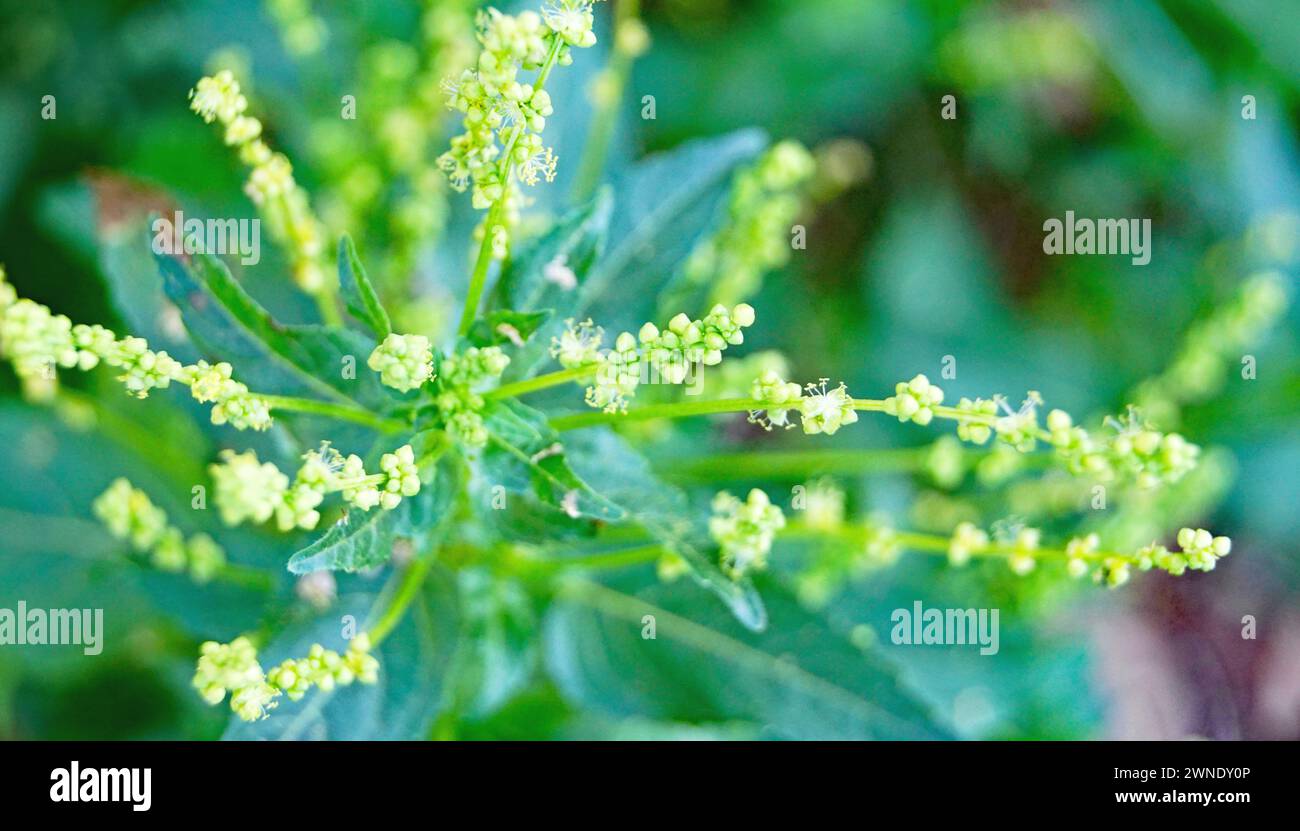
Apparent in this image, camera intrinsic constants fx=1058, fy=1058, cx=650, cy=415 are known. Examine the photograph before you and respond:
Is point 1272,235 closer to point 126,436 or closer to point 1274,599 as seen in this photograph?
point 1274,599

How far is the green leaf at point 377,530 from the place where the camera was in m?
1.35

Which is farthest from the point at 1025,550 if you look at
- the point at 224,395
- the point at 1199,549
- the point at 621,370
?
the point at 224,395

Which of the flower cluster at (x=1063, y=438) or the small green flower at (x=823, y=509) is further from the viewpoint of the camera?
the small green flower at (x=823, y=509)

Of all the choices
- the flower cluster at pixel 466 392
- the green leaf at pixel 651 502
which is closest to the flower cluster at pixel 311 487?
the flower cluster at pixel 466 392

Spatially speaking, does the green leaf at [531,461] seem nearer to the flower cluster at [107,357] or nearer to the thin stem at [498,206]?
the thin stem at [498,206]

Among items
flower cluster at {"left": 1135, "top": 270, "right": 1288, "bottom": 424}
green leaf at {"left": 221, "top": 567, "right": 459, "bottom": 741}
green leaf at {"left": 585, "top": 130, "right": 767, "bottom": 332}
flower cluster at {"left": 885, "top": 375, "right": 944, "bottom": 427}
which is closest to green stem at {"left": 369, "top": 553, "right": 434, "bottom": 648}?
green leaf at {"left": 221, "top": 567, "right": 459, "bottom": 741}

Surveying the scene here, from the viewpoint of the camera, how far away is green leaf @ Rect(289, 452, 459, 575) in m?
1.35

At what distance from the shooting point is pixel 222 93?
5.07 ft

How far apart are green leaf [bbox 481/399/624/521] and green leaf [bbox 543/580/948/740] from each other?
2.25 feet

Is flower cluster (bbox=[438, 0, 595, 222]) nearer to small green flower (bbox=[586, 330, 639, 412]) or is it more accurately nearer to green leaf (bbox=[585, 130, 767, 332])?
small green flower (bbox=[586, 330, 639, 412])

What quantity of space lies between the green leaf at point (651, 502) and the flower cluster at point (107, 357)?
523 mm

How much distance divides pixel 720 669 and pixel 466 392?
90 cm
